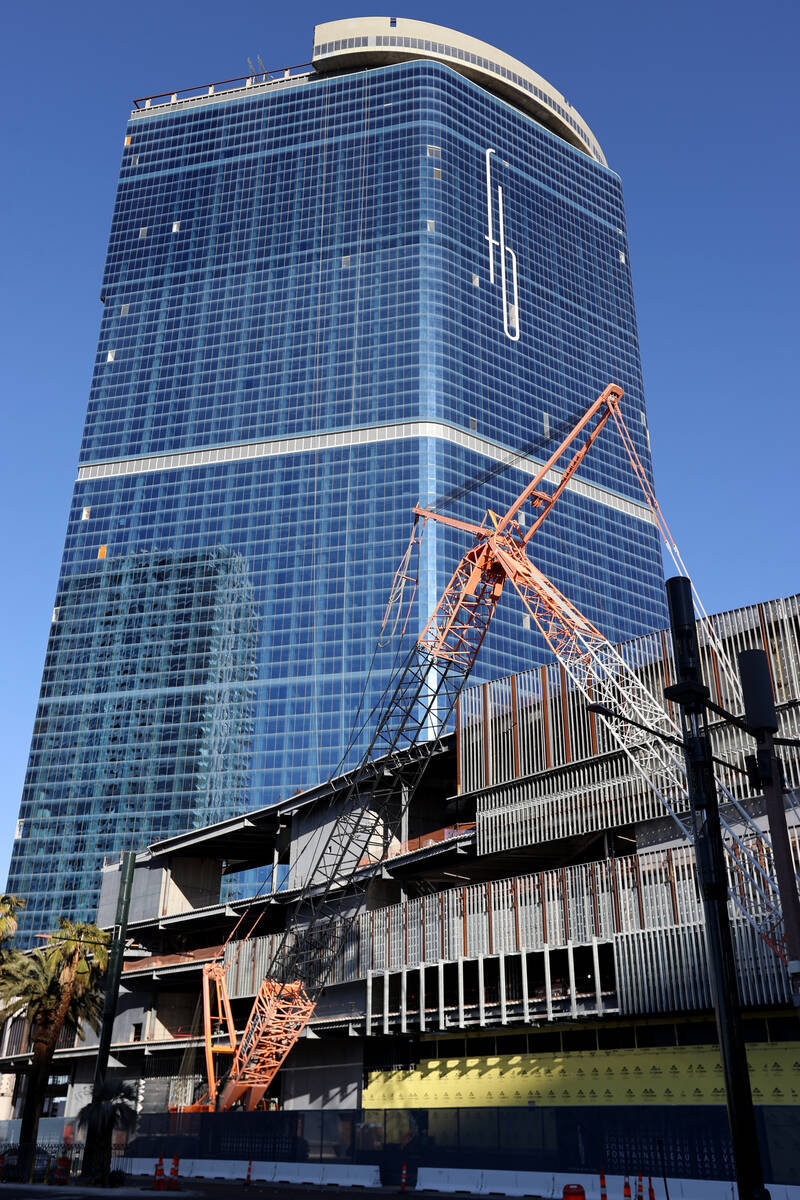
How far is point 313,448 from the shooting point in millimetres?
190250

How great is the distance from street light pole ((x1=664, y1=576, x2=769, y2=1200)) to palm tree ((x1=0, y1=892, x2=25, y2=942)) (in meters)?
41.1

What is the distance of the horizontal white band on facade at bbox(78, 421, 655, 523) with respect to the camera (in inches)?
7259

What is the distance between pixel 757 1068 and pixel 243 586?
148 metres

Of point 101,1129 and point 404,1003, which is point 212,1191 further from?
point 404,1003

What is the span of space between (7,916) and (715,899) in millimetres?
43592

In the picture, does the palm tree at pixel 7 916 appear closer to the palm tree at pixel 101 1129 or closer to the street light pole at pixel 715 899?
the palm tree at pixel 101 1129

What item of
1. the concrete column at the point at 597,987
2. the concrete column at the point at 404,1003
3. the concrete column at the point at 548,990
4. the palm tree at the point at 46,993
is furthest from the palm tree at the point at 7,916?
the concrete column at the point at 597,987

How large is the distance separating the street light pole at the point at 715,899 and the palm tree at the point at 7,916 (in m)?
41.1

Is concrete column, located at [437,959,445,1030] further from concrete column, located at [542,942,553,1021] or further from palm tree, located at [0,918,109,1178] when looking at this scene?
palm tree, located at [0,918,109,1178]

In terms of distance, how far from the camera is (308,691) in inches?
6772

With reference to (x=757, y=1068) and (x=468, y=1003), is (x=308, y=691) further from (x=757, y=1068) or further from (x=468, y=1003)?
(x=757, y=1068)

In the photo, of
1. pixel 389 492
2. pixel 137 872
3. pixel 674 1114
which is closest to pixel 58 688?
pixel 389 492

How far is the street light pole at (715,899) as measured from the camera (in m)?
16.3

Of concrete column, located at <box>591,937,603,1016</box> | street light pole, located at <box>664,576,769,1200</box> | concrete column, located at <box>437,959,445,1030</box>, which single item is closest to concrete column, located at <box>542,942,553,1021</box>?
concrete column, located at <box>591,937,603,1016</box>
